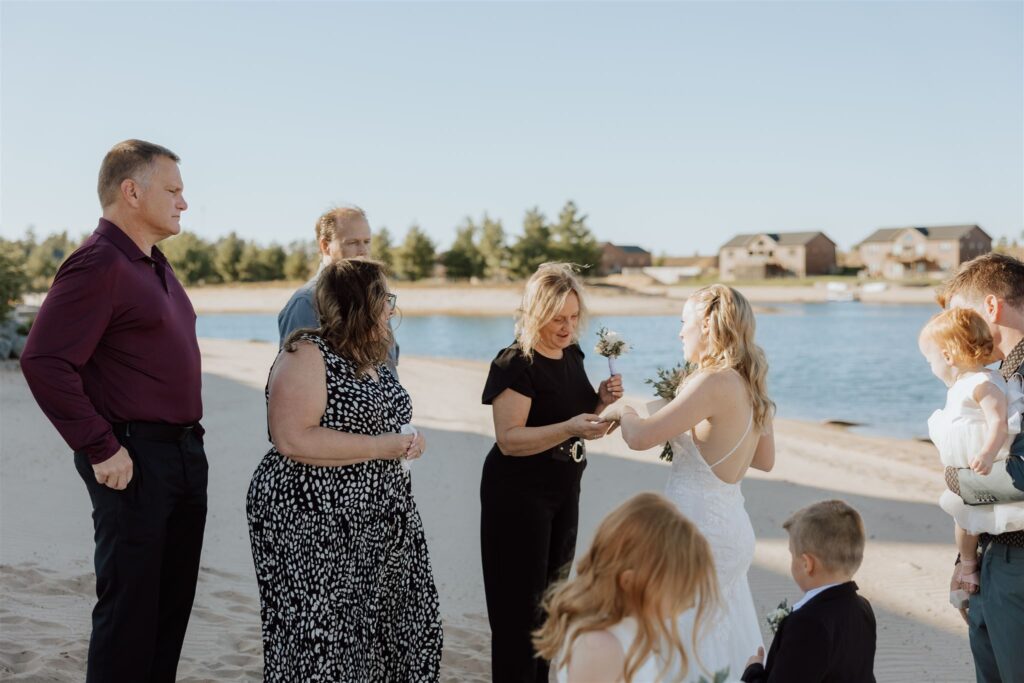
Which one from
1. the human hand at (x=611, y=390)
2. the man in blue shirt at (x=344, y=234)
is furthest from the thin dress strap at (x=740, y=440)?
the man in blue shirt at (x=344, y=234)

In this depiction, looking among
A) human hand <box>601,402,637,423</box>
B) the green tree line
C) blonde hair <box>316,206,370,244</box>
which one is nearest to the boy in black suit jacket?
human hand <box>601,402,637,423</box>

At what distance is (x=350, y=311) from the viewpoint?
3.44m

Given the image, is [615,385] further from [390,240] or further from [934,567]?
[390,240]

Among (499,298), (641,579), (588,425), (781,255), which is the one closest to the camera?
(641,579)

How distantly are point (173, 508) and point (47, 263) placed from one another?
84.8m

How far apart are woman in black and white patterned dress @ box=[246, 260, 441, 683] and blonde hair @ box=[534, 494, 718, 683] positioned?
4.20ft

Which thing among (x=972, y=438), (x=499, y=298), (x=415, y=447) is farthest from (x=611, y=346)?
(x=499, y=298)

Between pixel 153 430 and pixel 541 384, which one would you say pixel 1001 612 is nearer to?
pixel 541 384

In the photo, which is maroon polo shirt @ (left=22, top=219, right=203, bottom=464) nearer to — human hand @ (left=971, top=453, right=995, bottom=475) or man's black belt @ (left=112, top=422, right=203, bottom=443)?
man's black belt @ (left=112, top=422, right=203, bottom=443)

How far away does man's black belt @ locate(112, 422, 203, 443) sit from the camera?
11.3 feet

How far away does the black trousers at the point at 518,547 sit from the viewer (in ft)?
12.7

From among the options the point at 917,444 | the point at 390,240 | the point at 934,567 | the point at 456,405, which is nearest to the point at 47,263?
the point at 390,240

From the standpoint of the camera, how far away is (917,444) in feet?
52.9

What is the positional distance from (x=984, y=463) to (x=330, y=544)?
233 centimetres
